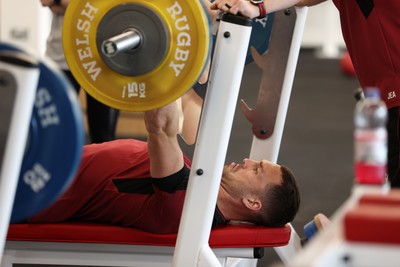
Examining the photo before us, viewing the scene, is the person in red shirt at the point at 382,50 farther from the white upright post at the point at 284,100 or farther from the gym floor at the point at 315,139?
the gym floor at the point at 315,139

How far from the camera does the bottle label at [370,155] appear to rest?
153 cm

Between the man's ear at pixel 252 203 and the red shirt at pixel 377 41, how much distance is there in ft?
1.69

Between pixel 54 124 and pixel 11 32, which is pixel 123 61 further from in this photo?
pixel 11 32

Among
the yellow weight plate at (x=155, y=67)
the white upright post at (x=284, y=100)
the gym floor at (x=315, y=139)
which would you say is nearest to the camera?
the yellow weight plate at (x=155, y=67)

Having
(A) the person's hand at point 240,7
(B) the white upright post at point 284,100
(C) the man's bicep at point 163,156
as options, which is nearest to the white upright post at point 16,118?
(C) the man's bicep at point 163,156

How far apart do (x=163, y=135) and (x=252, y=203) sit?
47cm

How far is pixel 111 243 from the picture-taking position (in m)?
2.73

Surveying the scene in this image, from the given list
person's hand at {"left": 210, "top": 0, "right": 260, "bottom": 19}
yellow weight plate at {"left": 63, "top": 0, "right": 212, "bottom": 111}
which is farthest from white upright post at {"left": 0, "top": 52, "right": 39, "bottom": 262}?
person's hand at {"left": 210, "top": 0, "right": 260, "bottom": 19}

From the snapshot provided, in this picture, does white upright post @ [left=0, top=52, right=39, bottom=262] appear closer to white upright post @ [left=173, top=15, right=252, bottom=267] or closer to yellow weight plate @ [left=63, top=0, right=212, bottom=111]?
yellow weight plate @ [left=63, top=0, right=212, bottom=111]

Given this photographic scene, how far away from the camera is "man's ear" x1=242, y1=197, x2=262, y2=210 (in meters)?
2.82

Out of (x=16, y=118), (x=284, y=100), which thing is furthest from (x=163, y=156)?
(x=16, y=118)

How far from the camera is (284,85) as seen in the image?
10.9 feet

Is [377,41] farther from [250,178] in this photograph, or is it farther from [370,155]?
[370,155]

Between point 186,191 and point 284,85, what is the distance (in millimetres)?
854
